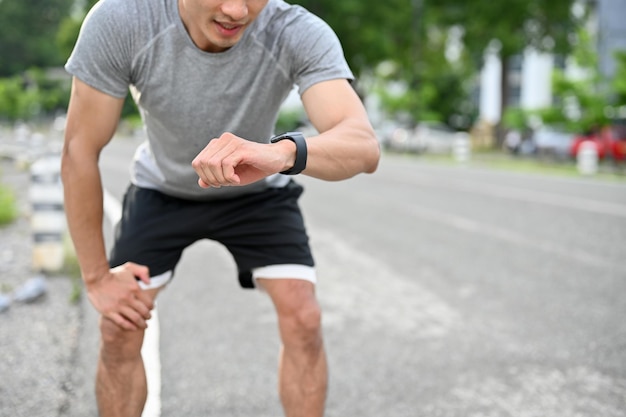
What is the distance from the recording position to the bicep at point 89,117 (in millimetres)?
2637

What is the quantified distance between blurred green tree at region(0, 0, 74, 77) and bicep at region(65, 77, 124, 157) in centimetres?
8666

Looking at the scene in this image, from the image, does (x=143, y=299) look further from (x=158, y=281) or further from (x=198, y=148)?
(x=198, y=148)

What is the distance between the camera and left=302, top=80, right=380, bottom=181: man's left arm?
7.54ft

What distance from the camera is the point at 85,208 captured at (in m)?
2.79

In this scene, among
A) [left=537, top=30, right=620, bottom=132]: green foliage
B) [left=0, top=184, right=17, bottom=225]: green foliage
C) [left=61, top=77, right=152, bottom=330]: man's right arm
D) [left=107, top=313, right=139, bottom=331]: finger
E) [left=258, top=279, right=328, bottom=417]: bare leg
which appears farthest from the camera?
[left=537, top=30, right=620, bottom=132]: green foliage

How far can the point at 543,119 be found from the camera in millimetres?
30406

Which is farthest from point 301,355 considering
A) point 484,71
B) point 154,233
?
point 484,71

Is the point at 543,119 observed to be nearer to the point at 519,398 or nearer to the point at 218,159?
the point at 519,398

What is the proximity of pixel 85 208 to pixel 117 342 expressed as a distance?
505mm

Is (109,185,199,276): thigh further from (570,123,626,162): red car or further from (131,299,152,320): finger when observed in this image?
(570,123,626,162): red car

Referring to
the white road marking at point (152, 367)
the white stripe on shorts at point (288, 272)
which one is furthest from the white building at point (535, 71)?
the white stripe on shorts at point (288, 272)

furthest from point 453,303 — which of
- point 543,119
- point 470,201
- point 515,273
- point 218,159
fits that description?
point 543,119

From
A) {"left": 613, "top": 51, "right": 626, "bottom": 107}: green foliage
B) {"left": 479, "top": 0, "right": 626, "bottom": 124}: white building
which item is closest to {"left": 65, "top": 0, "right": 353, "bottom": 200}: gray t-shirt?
{"left": 613, "top": 51, "right": 626, "bottom": 107}: green foliage

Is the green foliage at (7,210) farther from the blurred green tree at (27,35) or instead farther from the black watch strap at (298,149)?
the blurred green tree at (27,35)
